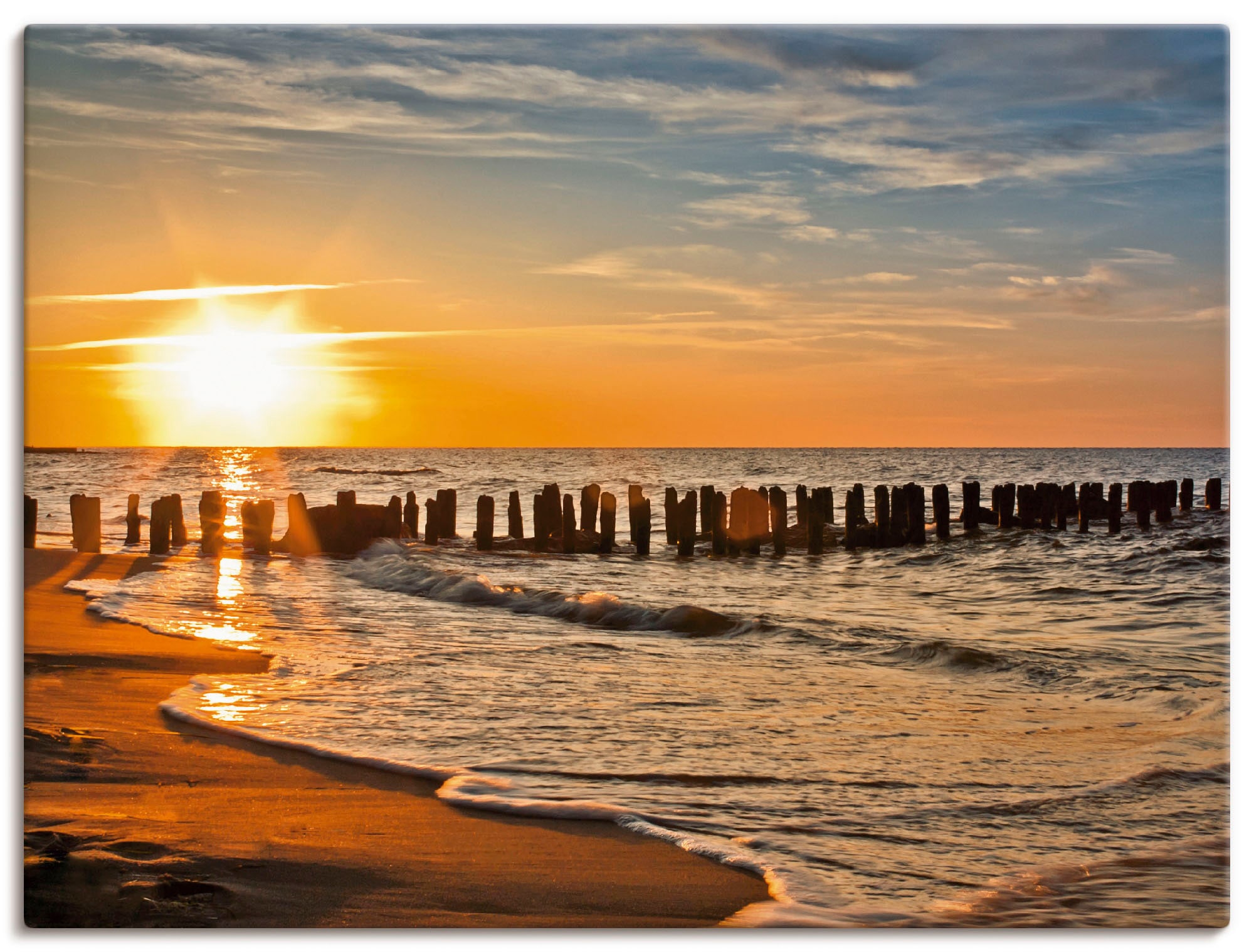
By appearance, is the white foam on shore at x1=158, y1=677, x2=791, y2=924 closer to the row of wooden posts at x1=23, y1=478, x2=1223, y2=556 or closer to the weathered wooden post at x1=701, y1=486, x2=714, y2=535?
the row of wooden posts at x1=23, y1=478, x2=1223, y2=556

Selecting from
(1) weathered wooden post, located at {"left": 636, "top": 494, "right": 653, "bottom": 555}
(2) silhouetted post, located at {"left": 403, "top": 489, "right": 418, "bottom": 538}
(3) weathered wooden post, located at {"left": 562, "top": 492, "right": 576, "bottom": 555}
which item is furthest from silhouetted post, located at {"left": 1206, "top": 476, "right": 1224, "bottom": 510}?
(2) silhouetted post, located at {"left": 403, "top": 489, "right": 418, "bottom": 538}

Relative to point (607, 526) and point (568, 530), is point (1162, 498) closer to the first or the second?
point (607, 526)

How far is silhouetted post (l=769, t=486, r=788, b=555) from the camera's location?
53.0 ft

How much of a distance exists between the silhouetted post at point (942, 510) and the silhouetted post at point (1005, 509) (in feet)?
3.98

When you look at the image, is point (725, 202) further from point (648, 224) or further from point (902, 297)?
point (902, 297)

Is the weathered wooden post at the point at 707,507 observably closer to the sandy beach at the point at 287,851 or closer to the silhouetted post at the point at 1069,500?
the silhouetted post at the point at 1069,500

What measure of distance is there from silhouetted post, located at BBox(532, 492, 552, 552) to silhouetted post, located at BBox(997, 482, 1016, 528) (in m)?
7.44

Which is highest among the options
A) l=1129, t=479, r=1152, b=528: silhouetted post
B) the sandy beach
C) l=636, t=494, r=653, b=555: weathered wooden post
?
l=1129, t=479, r=1152, b=528: silhouetted post

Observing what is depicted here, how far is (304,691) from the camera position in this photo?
597 cm

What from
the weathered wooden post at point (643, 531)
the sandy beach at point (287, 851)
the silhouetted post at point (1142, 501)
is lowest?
the sandy beach at point (287, 851)

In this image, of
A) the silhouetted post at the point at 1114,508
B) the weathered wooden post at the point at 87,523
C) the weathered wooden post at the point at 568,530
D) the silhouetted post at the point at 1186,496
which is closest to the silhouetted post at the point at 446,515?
the weathered wooden post at the point at 568,530

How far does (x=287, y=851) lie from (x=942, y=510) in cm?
1423

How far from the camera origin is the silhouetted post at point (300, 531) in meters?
15.1

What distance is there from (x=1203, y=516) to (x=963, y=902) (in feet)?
49.1
